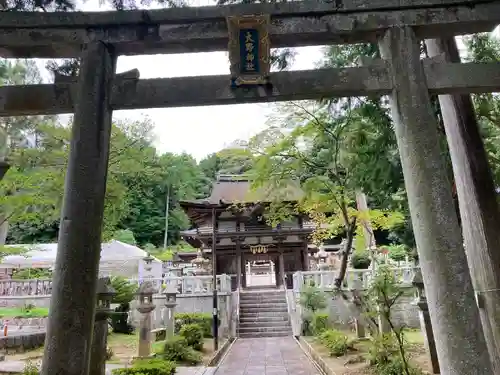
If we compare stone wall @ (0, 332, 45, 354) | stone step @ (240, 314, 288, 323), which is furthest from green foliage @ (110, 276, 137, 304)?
stone step @ (240, 314, 288, 323)

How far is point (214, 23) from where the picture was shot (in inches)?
165

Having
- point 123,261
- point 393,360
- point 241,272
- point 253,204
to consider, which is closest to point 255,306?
point 241,272

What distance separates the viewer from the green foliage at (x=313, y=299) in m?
13.2

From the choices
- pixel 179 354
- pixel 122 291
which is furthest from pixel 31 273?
pixel 179 354

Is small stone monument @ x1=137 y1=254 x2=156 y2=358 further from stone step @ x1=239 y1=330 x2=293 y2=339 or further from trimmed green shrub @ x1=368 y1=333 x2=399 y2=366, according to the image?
stone step @ x1=239 y1=330 x2=293 y2=339

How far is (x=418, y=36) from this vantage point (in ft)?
13.7

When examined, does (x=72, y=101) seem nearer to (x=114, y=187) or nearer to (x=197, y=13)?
(x=197, y=13)

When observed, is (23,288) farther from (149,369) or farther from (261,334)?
(149,369)

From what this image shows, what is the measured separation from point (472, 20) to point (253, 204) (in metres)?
14.7

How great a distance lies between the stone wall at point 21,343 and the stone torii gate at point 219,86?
9644mm

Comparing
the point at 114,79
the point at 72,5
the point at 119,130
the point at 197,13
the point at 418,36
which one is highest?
the point at 119,130

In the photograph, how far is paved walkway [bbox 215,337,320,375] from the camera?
26.9 ft

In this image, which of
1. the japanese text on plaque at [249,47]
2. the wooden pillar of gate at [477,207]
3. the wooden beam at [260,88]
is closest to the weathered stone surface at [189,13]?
the japanese text on plaque at [249,47]

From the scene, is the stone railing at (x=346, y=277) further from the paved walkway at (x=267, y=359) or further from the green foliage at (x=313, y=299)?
the paved walkway at (x=267, y=359)
